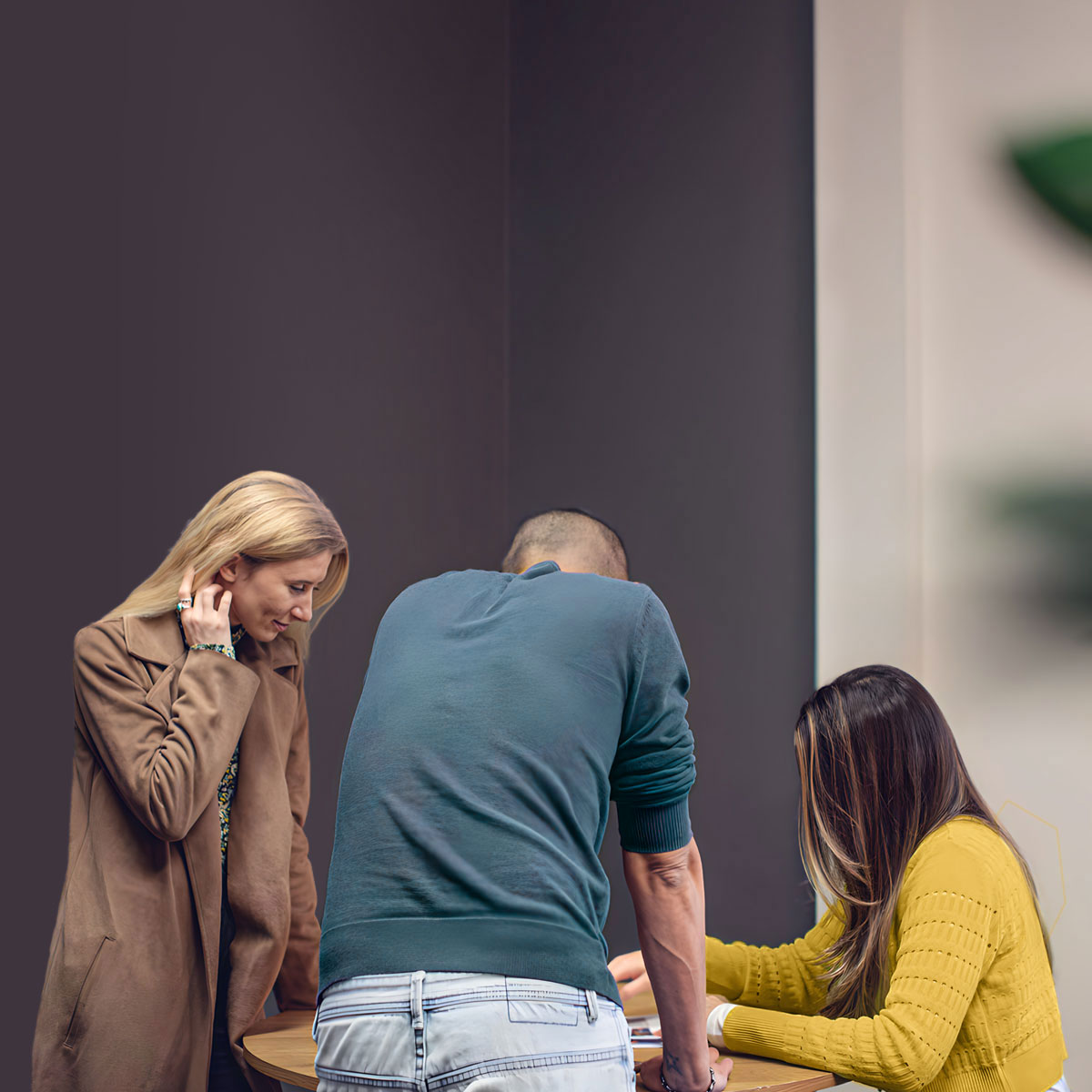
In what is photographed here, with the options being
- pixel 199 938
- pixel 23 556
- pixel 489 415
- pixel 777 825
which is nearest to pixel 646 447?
pixel 489 415

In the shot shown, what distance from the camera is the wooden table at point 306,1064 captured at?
5.39 ft

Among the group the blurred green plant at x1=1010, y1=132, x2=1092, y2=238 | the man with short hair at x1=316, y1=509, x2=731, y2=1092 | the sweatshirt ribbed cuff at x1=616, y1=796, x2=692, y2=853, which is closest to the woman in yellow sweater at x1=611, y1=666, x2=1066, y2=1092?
the man with short hair at x1=316, y1=509, x2=731, y2=1092

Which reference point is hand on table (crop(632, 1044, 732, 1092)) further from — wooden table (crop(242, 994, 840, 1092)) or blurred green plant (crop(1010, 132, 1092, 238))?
blurred green plant (crop(1010, 132, 1092, 238))

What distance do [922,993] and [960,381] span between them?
1643 millimetres

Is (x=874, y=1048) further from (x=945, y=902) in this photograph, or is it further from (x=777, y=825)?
(x=777, y=825)

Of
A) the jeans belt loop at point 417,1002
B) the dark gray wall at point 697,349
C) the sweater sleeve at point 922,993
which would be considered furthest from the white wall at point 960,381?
the jeans belt loop at point 417,1002

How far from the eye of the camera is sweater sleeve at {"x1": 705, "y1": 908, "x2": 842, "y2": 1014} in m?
2.08

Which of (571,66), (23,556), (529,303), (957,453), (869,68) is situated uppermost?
(571,66)

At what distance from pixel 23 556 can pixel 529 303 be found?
186 centimetres

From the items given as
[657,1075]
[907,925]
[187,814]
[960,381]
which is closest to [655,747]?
[657,1075]

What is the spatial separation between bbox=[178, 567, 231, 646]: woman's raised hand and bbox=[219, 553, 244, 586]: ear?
0.03 metres

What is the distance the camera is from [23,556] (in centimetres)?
220

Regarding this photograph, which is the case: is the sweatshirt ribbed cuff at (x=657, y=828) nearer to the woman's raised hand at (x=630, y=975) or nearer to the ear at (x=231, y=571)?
the woman's raised hand at (x=630, y=975)

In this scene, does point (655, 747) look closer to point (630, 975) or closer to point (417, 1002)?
point (417, 1002)
